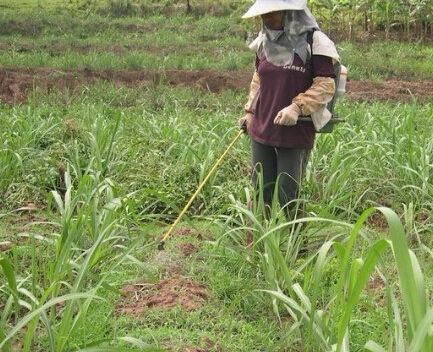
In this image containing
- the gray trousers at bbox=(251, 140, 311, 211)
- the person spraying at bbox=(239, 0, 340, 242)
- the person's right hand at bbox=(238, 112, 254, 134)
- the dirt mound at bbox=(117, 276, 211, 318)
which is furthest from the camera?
the person's right hand at bbox=(238, 112, 254, 134)

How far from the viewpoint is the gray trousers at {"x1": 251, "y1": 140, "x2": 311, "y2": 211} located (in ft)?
13.0

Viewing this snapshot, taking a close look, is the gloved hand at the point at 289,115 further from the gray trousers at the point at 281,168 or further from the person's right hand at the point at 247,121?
the person's right hand at the point at 247,121

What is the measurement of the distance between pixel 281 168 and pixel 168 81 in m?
7.13

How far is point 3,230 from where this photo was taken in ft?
14.3

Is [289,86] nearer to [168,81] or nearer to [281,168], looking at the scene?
[281,168]

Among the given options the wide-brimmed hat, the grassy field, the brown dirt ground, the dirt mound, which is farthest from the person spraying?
the brown dirt ground

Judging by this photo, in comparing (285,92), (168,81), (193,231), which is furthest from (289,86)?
(168,81)

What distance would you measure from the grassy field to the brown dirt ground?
49 mm

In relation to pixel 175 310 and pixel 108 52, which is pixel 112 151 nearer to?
pixel 175 310

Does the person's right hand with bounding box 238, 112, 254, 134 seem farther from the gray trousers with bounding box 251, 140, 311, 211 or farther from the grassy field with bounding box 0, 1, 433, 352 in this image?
the grassy field with bounding box 0, 1, 433, 352

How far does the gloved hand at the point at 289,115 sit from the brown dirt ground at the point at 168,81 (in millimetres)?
6289

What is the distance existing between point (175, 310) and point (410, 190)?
7.37 ft

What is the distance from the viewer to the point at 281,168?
3.99 meters

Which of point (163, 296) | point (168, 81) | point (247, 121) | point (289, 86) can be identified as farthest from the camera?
point (168, 81)
